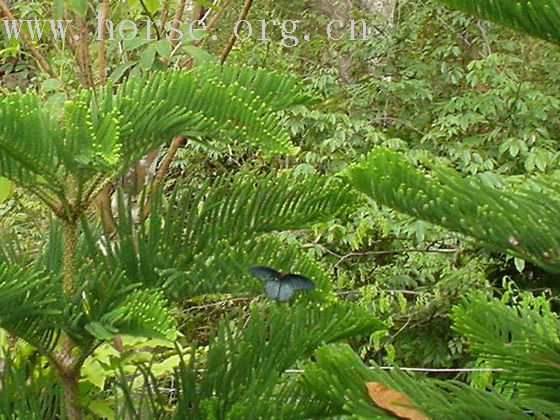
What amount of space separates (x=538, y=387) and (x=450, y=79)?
3328 millimetres

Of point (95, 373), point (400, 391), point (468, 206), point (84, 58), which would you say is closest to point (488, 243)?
point (468, 206)

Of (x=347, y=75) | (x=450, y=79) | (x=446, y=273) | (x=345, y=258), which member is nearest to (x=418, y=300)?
(x=446, y=273)

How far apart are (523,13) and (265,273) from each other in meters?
0.39

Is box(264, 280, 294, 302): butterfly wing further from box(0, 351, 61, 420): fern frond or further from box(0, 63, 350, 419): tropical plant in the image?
box(0, 351, 61, 420): fern frond

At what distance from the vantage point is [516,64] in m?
4.08

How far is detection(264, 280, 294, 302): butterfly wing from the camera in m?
0.92

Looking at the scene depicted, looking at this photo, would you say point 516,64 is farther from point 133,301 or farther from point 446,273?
point 133,301

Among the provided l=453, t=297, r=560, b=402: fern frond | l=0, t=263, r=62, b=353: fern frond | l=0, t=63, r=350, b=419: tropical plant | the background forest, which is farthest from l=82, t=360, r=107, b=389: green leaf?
l=453, t=297, r=560, b=402: fern frond

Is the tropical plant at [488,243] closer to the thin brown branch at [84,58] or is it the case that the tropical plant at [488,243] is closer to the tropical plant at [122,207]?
the tropical plant at [122,207]

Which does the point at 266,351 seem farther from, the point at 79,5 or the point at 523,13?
the point at 79,5

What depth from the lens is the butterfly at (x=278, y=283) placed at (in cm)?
93

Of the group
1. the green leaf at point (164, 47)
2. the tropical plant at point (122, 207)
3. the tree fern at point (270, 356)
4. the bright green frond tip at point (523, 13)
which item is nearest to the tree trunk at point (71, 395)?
the tropical plant at point (122, 207)

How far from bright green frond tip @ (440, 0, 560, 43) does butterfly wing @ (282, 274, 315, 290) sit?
346mm

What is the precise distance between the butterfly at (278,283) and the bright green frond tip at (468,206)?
0.58 ft
